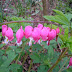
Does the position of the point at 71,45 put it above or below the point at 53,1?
below

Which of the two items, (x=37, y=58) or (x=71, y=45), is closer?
(x=71, y=45)

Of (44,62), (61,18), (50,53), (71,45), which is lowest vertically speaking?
(44,62)

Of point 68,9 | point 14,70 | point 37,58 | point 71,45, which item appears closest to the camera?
point 71,45

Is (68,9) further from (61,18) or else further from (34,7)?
(61,18)

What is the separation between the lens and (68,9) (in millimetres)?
3359

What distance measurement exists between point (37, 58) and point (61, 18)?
595 mm

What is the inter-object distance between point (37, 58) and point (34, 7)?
9.18 ft

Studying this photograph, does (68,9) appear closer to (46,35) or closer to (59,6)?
(59,6)

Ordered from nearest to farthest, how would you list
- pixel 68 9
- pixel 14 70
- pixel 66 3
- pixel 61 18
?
pixel 61 18 → pixel 14 70 → pixel 68 9 → pixel 66 3

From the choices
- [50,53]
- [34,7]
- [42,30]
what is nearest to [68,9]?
[34,7]

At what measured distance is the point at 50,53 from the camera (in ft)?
4.35

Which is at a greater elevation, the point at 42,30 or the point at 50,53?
the point at 42,30

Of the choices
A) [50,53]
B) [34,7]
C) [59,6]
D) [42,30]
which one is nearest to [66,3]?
[59,6]

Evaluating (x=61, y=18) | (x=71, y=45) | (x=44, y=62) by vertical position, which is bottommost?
(x=44, y=62)
